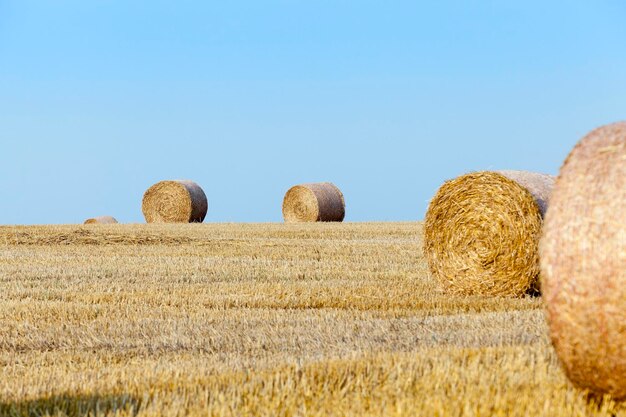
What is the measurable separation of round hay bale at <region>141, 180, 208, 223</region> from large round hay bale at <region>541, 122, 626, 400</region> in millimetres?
24073

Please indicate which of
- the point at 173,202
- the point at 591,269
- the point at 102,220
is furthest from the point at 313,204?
the point at 591,269

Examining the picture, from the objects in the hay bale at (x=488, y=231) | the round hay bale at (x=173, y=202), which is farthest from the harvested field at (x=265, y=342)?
the round hay bale at (x=173, y=202)

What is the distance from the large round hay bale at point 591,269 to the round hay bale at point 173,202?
79.0 ft

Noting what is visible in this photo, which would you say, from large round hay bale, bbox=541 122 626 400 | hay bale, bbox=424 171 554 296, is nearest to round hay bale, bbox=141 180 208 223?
hay bale, bbox=424 171 554 296

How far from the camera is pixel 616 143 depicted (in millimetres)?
5430

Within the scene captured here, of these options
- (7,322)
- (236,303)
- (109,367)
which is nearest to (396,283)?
(236,303)

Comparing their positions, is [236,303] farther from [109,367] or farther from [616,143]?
[616,143]

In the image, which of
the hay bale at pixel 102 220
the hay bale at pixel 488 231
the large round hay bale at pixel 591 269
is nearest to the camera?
the large round hay bale at pixel 591 269

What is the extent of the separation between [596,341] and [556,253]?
21.6 inches

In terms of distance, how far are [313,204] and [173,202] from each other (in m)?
4.46

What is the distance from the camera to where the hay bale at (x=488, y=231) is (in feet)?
36.6

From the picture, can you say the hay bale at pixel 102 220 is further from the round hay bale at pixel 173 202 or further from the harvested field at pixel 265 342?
the harvested field at pixel 265 342

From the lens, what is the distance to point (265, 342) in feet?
24.5

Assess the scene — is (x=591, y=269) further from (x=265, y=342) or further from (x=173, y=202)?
(x=173, y=202)
